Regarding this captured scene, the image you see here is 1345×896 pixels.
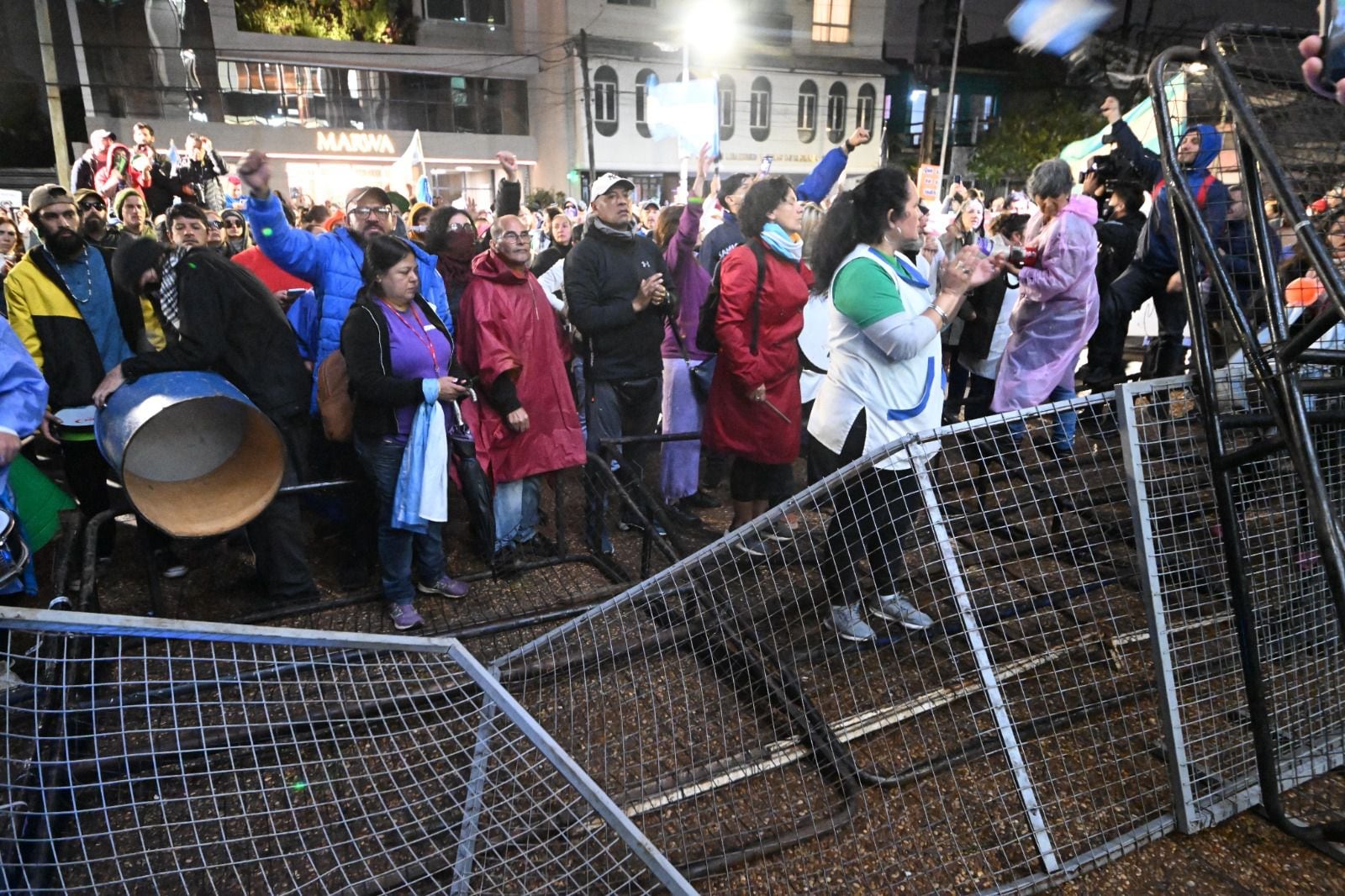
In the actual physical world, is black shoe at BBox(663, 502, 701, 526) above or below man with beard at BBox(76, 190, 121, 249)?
below

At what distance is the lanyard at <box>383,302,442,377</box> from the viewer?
3.75m

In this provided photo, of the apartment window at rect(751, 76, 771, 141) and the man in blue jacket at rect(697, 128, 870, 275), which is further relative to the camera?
the apartment window at rect(751, 76, 771, 141)

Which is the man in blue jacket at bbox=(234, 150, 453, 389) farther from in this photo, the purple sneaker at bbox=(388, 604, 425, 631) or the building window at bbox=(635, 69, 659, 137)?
the building window at bbox=(635, 69, 659, 137)

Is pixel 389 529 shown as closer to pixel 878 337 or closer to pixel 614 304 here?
pixel 614 304

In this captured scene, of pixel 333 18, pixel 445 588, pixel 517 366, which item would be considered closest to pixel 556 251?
pixel 517 366

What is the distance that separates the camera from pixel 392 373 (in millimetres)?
3711

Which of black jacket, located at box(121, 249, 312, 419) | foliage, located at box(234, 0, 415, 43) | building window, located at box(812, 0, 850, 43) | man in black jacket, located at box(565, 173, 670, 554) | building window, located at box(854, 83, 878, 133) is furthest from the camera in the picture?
building window, located at box(854, 83, 878, 133)

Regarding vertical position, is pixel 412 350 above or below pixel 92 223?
below

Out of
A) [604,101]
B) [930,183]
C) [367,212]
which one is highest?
[604,101]

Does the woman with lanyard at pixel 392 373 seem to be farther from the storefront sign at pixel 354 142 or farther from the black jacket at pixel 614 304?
the storefront sign at pixel 354 142

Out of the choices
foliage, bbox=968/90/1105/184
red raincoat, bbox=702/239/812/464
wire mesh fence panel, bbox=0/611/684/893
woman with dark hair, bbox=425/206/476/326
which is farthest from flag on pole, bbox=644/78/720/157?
foliage, bbox=968/90/1105/184

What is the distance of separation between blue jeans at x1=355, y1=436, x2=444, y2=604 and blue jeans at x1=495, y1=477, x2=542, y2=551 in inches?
19.4

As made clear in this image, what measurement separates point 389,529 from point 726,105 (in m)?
32.1

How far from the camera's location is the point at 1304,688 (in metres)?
2.63
